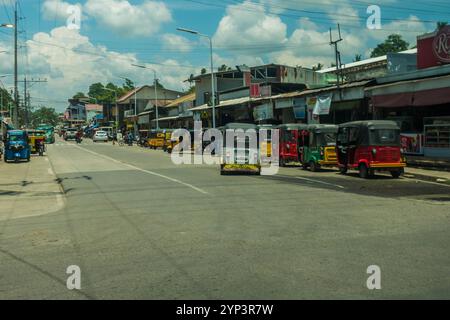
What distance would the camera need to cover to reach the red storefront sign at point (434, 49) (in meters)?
23.4

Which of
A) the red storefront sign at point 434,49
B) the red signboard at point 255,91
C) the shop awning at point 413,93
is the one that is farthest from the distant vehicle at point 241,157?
the red signboard at point 255,91

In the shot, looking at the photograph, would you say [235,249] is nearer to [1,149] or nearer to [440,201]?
[440,201]

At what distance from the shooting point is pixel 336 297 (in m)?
5.73

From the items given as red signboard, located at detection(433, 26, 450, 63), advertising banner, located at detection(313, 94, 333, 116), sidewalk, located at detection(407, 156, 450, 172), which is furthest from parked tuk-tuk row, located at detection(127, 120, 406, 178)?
red signboard, located at detection(433, 26, 450, 63)

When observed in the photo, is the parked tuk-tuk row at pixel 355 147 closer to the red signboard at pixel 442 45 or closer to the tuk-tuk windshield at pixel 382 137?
the tuk-tuk windshield at pixel 382 137

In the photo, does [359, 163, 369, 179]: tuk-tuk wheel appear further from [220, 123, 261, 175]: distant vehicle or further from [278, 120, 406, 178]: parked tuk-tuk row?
[220, 123, 261, 175]: distant vehicle

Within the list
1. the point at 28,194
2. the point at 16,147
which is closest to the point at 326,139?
the point at 28,194

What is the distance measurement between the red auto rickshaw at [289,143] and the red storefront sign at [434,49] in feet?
20.5

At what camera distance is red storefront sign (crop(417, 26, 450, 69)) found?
76.7ft

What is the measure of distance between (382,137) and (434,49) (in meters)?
6.22

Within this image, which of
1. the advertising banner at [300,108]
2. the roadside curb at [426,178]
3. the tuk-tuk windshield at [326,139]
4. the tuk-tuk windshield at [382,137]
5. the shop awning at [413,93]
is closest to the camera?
the roadside curb at [426,178]

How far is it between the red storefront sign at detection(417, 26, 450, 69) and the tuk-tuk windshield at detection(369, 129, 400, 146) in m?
5.33

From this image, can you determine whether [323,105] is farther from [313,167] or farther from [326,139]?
[313,167]
